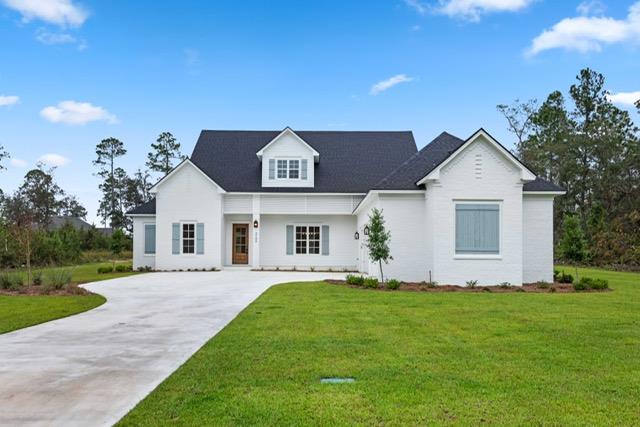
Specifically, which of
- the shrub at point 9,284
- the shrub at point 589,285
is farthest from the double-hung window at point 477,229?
the shrub at point 9,284

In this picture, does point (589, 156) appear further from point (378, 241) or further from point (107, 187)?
point (107, 187)

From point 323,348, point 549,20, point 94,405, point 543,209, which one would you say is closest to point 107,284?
point 323,348

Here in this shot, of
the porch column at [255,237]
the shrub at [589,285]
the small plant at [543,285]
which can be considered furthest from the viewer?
the porch column at [255,237]

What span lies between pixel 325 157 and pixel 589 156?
80.8 ft

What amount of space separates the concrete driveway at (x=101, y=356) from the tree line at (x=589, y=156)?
89.8 ft

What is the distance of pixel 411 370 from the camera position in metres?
6.09

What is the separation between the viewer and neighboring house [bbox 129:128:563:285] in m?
16.9

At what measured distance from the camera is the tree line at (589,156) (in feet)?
113

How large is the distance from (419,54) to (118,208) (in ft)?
156

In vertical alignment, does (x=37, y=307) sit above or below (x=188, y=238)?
below

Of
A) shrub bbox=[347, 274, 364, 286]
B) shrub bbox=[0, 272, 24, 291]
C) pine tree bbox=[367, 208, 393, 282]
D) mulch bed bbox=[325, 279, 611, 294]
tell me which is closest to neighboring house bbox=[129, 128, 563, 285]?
mulch bed bbox=[325, 279, 611, 294]

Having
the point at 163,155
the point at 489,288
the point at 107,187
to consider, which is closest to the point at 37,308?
the point at 489,288

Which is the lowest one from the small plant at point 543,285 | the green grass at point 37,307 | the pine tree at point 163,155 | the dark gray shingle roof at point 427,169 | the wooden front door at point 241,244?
the green grass at point 37,307

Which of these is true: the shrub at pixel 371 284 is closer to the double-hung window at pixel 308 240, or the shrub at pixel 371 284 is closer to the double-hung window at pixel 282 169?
the double-hung window at pixel 308 240
